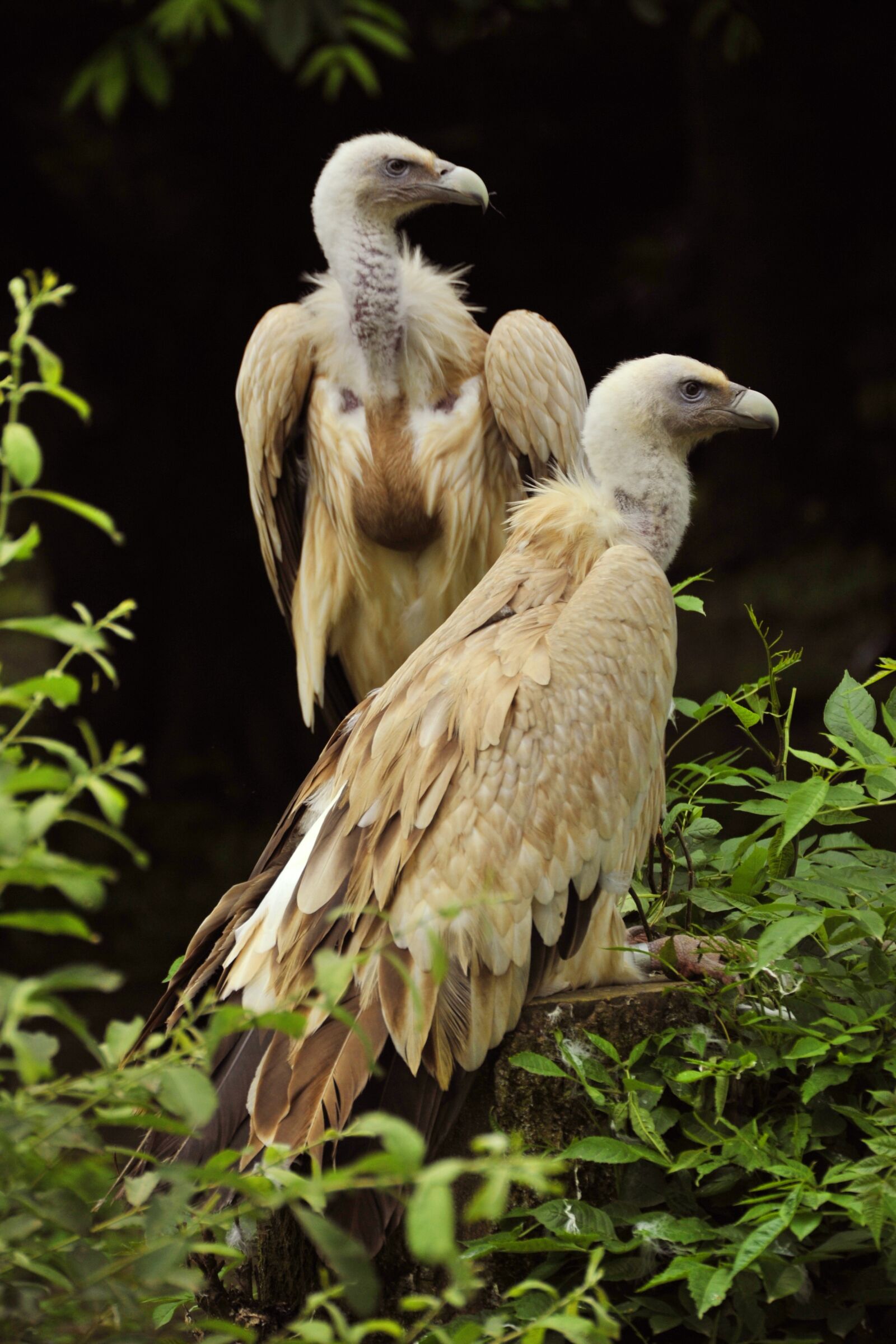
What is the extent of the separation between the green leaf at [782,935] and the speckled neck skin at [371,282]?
1.82 meters

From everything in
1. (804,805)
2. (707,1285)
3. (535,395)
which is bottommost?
(707,1285)

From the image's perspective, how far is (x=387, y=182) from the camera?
3.17 meters

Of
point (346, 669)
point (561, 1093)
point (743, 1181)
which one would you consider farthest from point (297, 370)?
point (743, 1181)

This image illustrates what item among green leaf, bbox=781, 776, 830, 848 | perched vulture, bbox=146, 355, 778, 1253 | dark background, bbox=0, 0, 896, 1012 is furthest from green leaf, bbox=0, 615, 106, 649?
dark background, bbox=0, 0, 896, 1012

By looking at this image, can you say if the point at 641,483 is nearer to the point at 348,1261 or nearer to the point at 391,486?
the point at 391,486

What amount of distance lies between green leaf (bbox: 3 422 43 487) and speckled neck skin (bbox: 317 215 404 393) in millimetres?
2240

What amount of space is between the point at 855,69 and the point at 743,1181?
6749mm

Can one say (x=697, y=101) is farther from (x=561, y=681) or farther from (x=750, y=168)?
(x=561, y=681)

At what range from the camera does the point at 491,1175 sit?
0.96 metres

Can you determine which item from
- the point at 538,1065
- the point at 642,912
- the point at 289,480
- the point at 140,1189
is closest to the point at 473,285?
the point at 289,480

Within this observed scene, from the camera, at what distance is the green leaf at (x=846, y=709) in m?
2.26

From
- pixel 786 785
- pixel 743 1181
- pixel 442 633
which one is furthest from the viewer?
pixel 442 633

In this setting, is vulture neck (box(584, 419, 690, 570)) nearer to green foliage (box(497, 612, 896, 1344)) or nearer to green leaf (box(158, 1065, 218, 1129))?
green foliage (box(497, 612, 896, 1344))

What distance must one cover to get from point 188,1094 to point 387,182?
2536 millimetres
